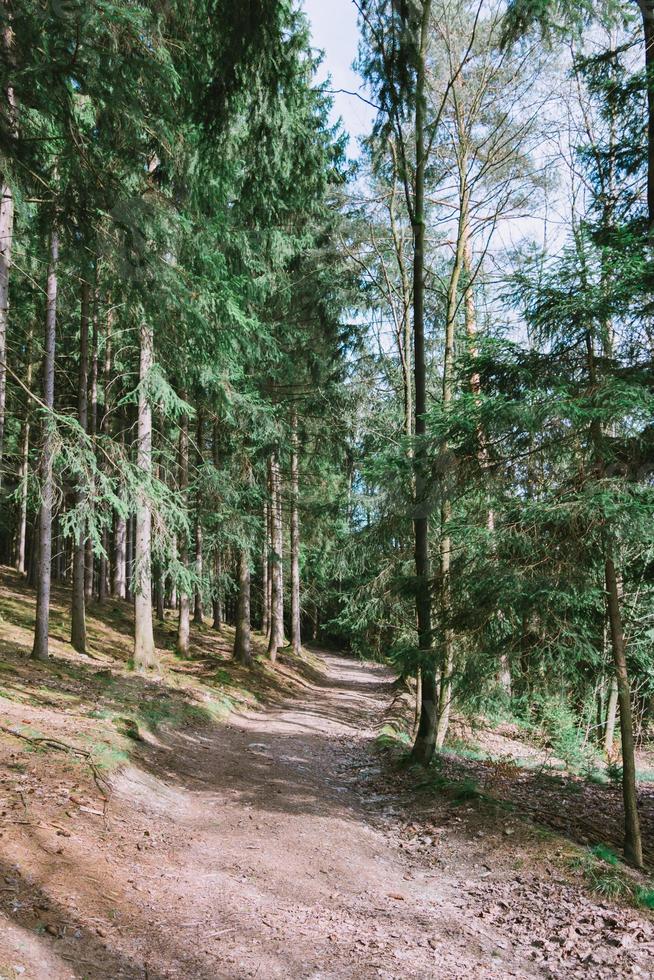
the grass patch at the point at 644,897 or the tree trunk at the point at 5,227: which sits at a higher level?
the tree trunk at the point at 5,227

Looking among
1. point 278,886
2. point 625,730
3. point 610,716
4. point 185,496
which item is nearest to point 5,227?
point 185,496

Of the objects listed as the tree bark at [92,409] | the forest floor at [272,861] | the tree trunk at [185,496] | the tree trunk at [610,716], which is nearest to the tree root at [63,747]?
the forest floor at [272,861]

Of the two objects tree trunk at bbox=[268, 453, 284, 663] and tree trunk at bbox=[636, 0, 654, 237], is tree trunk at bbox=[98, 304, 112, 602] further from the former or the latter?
tree trunk at bbox=[636, 0, 654, 237]

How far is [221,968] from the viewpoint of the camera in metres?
3.58

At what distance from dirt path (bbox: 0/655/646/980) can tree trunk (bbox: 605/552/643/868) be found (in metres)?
1.37

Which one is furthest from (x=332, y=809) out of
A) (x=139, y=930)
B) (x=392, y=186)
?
(x=392, y=186)

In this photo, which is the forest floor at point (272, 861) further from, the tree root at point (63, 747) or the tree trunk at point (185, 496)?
the tree trunk at point (185, 496)

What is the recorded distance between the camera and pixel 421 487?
7266 mm

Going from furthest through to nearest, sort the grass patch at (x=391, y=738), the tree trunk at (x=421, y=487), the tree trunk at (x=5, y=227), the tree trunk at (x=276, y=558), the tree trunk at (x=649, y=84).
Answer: the tree trunk at (x=276, y=558) → the grass patch at (x=391, y=738) → the tree trunk at (x=421, y=487) → the tree trunk at (x=649, y=84) → the tree trunk at (x=5, y=227)

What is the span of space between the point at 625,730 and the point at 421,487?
3185mm

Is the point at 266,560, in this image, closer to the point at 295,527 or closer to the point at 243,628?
the point at 295,527

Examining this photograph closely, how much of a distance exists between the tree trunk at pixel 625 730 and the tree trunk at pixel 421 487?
6.55 ft

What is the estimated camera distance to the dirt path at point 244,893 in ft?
11.8

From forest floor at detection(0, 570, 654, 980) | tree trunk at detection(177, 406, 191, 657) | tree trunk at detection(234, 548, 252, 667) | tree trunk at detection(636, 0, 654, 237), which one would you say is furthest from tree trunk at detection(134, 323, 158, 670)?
tree trunk at detection(636, 0, 654, 237)
